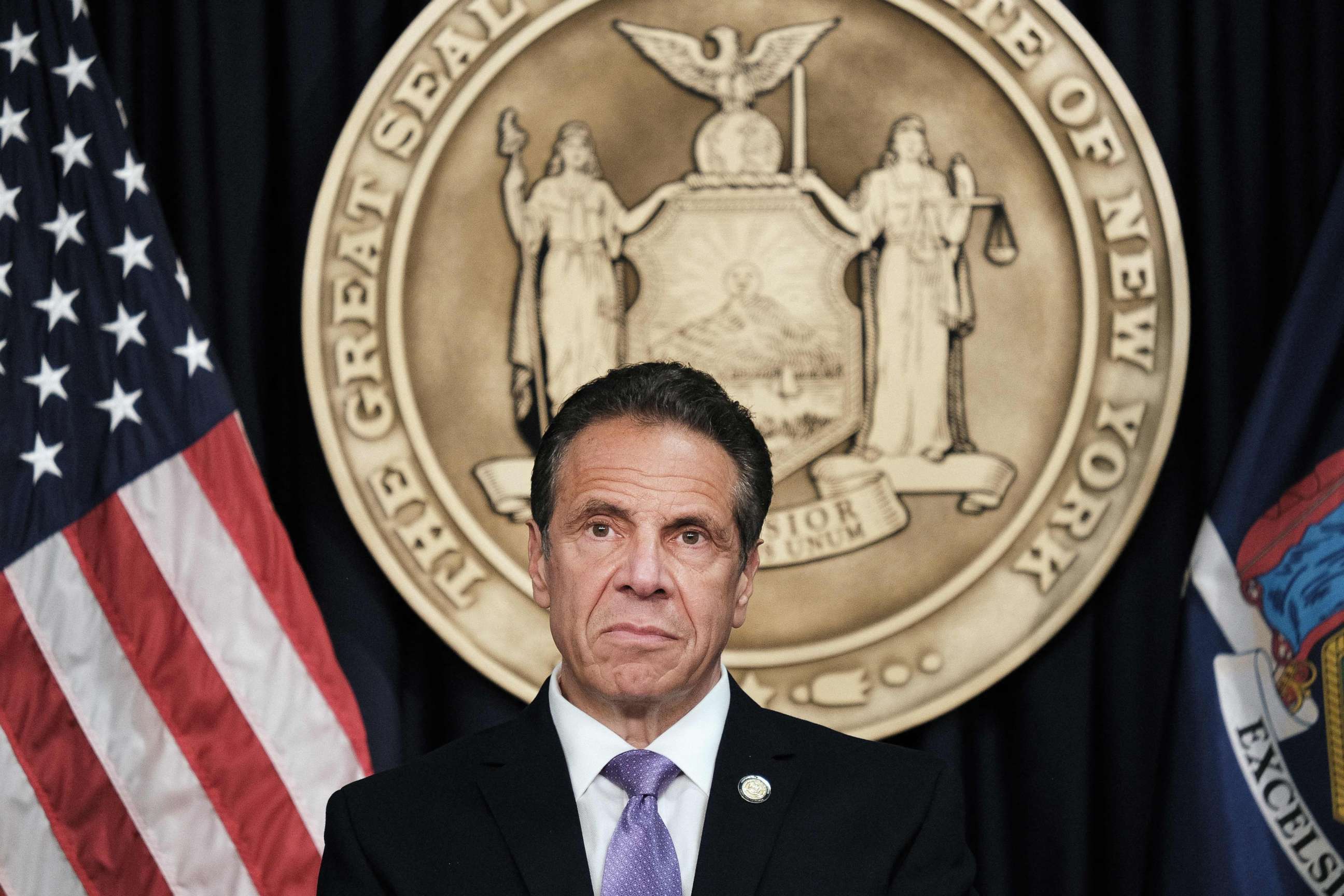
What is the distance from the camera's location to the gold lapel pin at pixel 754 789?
1.51 m

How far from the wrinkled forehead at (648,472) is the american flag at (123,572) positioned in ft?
3.30

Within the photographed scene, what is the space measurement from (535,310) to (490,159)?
277mm

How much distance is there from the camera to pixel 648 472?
1.55 metres

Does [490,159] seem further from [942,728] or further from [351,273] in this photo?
[942,728]

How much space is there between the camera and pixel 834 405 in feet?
8.27

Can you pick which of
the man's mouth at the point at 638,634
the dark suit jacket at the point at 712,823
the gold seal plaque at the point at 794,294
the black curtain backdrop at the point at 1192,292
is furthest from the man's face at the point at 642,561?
the black curtain backdrop at the point at 1192,292

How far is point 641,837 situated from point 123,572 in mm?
1274

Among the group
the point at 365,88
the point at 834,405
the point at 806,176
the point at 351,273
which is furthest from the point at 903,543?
the point at 365,88

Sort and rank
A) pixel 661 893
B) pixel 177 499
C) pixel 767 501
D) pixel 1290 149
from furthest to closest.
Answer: pixel 1290 149, pixel 177 499, pixel 767 501, pixel 661 893

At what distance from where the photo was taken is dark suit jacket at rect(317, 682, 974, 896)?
1463mm

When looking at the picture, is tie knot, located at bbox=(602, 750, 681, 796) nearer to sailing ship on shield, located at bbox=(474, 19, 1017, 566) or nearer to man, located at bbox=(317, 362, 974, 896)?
man, located at bbox=(317, 362, 974, 896)

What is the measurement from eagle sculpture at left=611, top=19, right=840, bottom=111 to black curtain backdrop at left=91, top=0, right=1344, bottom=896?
1.55 ft

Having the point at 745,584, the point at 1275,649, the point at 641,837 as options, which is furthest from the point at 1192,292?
the point at 641,837

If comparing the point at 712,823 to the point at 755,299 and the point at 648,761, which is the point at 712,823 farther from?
the point at 755,299
